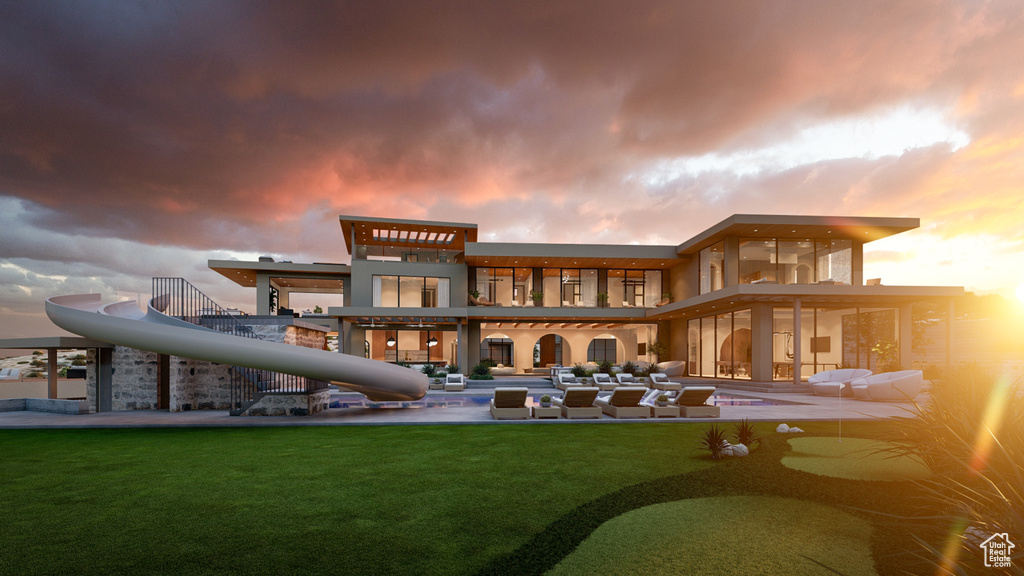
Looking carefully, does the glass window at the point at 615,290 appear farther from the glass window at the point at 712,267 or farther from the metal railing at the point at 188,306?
the metal railing at the point at 188,306

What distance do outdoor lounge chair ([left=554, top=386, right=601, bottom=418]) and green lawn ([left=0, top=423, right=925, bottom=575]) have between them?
215 centimetres

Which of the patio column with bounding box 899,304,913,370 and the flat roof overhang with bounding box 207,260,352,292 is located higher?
the flat roof overhang with bounding box 207,260,352,292

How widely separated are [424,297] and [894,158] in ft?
83.8

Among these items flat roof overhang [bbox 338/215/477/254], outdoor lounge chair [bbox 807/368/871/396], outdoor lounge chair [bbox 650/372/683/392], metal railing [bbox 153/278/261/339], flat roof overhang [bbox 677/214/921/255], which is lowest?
outdoor lounge chair [bbox 650/372/683/392]

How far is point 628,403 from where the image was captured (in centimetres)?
1133

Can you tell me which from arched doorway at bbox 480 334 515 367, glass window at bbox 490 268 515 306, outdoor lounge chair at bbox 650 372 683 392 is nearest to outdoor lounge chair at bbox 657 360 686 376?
Answer: outdoor lounge chair at bbox 650 372 683 392

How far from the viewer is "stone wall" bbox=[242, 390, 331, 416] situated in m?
12.0

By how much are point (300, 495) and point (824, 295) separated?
19.6m

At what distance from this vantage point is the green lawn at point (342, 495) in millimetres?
3695

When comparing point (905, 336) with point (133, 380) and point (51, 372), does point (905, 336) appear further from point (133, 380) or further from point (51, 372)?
point (51, 372)

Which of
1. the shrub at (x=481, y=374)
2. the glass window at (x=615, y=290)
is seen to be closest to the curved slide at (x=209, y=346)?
the shrub at (x=481, y=374)

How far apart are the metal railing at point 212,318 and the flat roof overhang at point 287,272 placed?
14.7m

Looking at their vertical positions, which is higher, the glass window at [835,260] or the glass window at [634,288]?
the glass window at [835,260]

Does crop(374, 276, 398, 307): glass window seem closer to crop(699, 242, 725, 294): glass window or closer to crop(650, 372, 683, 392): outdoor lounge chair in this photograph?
crop(650, 372, 683, 392): outdoor lounge chair
